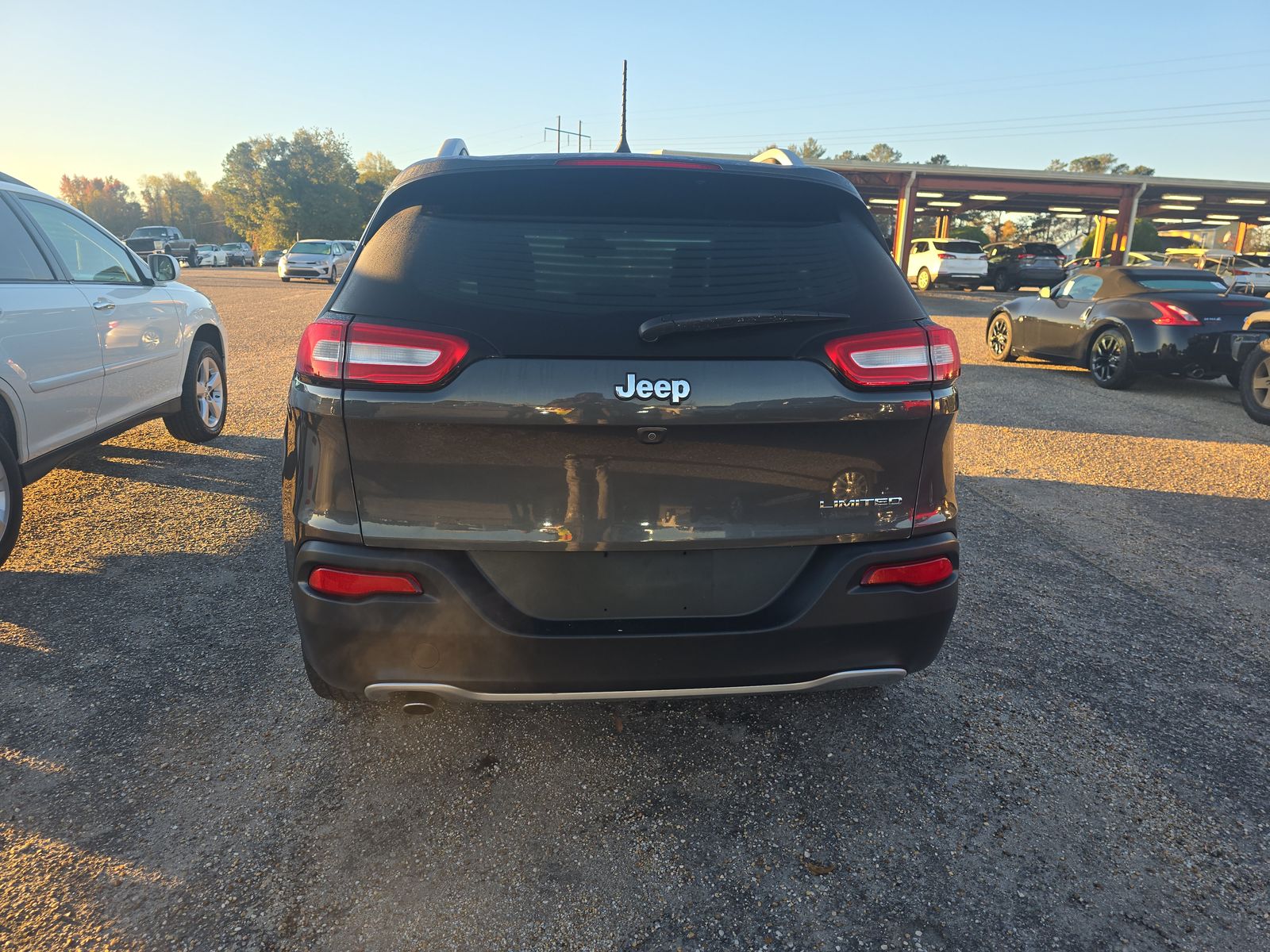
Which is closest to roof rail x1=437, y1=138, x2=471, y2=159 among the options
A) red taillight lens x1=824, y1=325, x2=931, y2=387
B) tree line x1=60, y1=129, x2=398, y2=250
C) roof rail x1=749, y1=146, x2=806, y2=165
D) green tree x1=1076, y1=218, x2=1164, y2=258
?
roof rail x1=749, y1=146, x2=806, y2=165

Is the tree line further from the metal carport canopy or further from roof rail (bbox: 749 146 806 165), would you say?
roof rail (bbox: 749 146 806 165)

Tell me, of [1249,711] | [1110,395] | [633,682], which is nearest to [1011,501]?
[1249,711]

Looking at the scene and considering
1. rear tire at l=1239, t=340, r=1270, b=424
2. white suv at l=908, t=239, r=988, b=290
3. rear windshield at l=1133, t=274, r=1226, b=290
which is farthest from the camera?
white suv at l=908, t=239, r=988, b=290

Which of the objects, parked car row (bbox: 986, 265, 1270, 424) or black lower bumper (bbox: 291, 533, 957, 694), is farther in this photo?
parked car row (bbox: 986, 265, 1270, 424)

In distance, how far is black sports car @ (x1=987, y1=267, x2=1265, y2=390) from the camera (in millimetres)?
8656

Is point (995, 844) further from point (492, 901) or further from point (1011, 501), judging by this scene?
point (1011, 501)

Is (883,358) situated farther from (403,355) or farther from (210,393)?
(210,393)

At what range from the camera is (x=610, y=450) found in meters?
2.00

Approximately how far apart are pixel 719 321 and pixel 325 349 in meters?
0.98

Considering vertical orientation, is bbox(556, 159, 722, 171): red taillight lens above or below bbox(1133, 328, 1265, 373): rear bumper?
above

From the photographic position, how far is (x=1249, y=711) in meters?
2.91

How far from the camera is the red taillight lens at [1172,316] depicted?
8711 millimetres

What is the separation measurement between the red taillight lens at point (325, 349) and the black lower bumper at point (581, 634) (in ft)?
1.43

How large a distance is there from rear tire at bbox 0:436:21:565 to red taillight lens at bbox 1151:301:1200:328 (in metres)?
10.2
